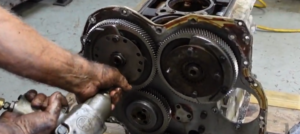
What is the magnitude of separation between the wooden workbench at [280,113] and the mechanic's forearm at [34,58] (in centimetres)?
45

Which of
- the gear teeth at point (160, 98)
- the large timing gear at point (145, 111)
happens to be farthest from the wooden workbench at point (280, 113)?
the gear teeth at point (160, 98)

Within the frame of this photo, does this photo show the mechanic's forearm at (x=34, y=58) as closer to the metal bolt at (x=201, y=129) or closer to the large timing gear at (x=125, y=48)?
the large timing gear at (x=125, y=48)

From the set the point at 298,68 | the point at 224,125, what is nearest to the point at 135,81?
the point at 224,125

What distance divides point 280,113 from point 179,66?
0.64m

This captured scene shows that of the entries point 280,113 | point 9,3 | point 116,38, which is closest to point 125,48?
point 116,38

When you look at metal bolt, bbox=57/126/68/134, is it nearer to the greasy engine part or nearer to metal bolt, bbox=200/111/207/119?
the greasy engine part

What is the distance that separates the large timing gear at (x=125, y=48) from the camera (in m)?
1.26

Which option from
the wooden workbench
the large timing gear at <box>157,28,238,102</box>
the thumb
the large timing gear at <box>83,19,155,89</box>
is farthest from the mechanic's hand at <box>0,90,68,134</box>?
the wooden workbench

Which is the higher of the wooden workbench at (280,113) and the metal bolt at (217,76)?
the metal bolt at (217,76)

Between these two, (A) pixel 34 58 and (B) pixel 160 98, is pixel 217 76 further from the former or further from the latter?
(A) pixel 34 58

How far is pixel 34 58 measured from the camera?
3.57ft

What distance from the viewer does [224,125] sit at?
1361 millimetres

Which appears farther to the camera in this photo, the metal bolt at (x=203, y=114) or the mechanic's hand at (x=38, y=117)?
the metal bolt at (x=203, y=114)

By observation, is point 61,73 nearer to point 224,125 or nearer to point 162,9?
point 162,9
